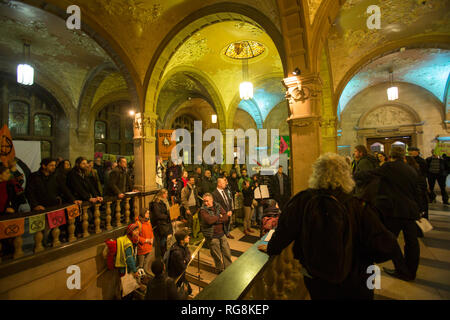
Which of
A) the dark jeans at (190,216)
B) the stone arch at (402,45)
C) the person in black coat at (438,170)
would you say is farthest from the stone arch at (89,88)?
the person in black coat at (438,170)

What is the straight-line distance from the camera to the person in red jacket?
4254 mm

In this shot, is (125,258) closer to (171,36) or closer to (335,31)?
(171,36)

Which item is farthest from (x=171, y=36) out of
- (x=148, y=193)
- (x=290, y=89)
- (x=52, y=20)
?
(x=148, y=193)

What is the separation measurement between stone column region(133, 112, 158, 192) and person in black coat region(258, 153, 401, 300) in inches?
217

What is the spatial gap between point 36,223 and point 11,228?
30 cm

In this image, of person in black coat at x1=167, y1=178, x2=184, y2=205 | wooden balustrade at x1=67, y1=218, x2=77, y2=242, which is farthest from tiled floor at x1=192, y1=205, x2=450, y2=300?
wooden balustrade at x1=67, y1=218, x2=77, y2=242

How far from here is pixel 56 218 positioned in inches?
146

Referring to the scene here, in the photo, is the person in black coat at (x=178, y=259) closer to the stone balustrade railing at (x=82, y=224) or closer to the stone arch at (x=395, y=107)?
the stone balustrade railing at (x=82, y=224)

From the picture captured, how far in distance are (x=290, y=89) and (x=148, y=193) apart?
4924mm

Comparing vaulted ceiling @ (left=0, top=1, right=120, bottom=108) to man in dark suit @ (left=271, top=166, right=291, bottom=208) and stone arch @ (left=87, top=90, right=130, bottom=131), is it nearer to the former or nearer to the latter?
stone arch @ (left=87, top=90, right=130, bottom=131)

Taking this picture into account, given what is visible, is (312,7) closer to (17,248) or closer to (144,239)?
(144,239)

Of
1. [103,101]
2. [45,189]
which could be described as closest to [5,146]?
[45,189]

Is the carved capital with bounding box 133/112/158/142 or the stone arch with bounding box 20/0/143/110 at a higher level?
the stone arch with bounding box 20/0/143/110

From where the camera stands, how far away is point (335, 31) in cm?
571
